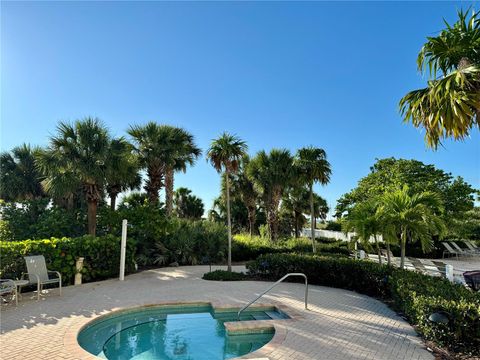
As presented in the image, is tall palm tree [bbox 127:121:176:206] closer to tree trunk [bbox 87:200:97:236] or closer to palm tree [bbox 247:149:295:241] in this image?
tree trunk [bbox 87:200:97:236]

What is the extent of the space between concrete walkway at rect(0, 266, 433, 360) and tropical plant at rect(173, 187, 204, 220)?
21849 mm

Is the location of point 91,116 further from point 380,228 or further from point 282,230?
point 282,230

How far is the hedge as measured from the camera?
8.50 m

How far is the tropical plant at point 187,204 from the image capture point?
108 feet

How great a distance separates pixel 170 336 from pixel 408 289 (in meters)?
4.85

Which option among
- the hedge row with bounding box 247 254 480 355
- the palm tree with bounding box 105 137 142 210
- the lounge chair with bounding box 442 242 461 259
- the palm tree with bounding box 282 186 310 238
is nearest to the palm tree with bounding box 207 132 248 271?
the hedge row with bounding box 247 254 480 355

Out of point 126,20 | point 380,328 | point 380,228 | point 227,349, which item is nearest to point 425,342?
point 380,328

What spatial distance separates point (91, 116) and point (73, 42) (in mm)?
5319

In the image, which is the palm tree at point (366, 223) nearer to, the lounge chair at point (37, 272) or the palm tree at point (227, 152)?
the palm tree at point (227, 152)

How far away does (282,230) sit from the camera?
31.2 metres

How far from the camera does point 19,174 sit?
704 inches

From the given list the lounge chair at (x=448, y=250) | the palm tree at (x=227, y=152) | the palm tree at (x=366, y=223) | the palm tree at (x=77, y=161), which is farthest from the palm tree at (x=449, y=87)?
the lounge chair at (x=448, y=250)

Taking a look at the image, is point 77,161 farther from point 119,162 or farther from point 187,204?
point 187,204

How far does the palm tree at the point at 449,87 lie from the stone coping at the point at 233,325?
4.46m
